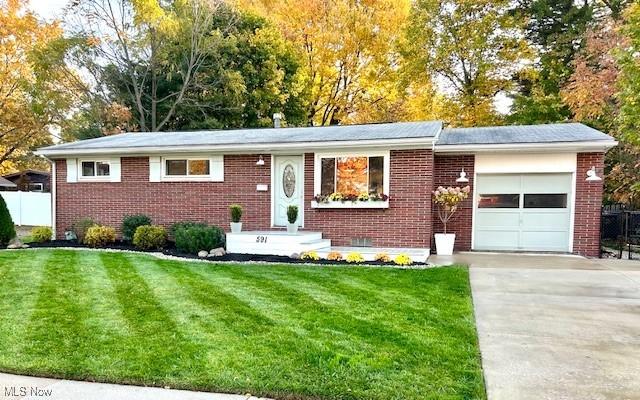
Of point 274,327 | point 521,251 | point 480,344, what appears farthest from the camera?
point 521,251

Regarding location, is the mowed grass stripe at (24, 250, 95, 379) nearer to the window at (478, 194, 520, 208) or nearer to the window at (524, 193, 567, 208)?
the window at (478, 194, 520, 208)

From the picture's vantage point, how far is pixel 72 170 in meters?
12.4

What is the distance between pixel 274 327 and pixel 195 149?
7624mm

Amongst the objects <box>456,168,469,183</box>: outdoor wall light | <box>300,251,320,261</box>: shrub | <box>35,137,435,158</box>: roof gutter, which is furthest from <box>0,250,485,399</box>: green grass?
<box>456,168,469,183</box>: outdoor wall light

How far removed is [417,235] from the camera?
985 cm

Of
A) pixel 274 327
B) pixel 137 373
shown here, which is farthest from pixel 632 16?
pixel 137 373

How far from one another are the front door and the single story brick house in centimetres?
3

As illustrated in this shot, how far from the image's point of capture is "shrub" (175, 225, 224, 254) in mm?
9883

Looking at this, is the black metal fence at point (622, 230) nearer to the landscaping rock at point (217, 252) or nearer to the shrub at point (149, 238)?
the landscaping rock at point (217, 252)

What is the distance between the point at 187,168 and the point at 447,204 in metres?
6.84

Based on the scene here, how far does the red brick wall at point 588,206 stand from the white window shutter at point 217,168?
871 cm

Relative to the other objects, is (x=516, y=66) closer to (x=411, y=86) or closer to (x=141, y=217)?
(x=411, y=86)

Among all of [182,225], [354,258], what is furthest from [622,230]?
[182,225]

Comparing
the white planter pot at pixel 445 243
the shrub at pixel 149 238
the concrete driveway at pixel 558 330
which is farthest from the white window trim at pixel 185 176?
the concrete driveway at pixel 558 330
